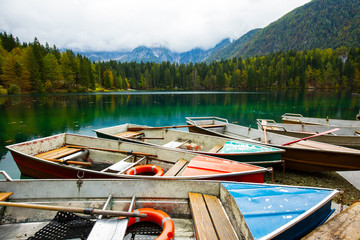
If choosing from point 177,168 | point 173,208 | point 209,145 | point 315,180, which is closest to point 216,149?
Result: point 209,145

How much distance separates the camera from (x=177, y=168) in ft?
21.4

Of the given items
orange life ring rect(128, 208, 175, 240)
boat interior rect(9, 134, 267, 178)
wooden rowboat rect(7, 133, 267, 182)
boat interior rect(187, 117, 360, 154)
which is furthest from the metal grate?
boat interior rect(187, 117, 360, 154)

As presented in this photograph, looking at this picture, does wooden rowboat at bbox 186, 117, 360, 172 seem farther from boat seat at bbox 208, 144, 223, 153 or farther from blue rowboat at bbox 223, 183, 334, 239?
blue rowboat at bbox 223, 183, 334, 239

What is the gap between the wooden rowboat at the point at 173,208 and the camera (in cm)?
315

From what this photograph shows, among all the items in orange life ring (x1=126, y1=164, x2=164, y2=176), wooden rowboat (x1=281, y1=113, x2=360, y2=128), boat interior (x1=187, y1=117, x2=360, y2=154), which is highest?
wooden rowboat (x1=281, y1=113, x2=360, y2=128)

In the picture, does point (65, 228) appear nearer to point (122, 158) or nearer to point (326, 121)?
point (122, 158)

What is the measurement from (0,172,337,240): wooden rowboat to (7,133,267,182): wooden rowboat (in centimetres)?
74

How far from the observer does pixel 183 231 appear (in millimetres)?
3789

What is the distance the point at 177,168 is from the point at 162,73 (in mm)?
139270

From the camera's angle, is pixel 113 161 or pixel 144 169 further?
pixel 113 161

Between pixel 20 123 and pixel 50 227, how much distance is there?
25.6m

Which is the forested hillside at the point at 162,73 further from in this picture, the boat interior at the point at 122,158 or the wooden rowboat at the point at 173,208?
the wooden rowboat at the point at 173,208

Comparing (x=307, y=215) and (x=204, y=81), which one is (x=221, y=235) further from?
(x=204, y=81)

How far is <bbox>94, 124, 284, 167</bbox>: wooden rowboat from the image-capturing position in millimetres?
7602
